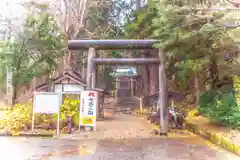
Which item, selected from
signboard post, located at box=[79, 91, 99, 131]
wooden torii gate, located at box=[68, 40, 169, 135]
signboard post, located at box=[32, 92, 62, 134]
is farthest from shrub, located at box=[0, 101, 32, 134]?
wooden torii gate, located at box=[68, 40, 169, 135]

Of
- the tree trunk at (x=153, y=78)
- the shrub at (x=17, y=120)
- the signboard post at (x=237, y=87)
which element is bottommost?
the shrub at (x=17, y=120)

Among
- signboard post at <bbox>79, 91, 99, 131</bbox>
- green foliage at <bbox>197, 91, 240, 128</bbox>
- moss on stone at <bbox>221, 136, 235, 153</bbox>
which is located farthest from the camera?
signboard post at <bbox>79, 91, 99, 131</bbox>

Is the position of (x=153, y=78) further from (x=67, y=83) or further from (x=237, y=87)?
(x=237, y=87)

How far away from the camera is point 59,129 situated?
1040 centimetres

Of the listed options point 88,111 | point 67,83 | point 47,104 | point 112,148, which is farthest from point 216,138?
point 67,83

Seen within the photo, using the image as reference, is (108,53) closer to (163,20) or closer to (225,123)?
(163,20)

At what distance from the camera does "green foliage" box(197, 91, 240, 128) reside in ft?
29.0

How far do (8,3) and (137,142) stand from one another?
9.86 meters

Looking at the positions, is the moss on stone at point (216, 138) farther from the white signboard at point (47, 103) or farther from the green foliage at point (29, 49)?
the green foliage at point (29, 49)

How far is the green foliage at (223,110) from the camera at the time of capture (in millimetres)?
8852

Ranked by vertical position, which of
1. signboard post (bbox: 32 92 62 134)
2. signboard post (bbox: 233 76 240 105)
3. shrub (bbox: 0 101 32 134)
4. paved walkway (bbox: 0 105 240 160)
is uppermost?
signboard post (bbox: 233 76 240 105)

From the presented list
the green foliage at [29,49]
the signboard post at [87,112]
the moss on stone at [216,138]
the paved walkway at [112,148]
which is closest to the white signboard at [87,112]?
the signboard post at [87,112]

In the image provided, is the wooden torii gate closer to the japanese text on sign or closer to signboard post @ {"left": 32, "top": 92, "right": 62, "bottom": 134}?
the japanese text on sign

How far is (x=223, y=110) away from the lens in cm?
933
